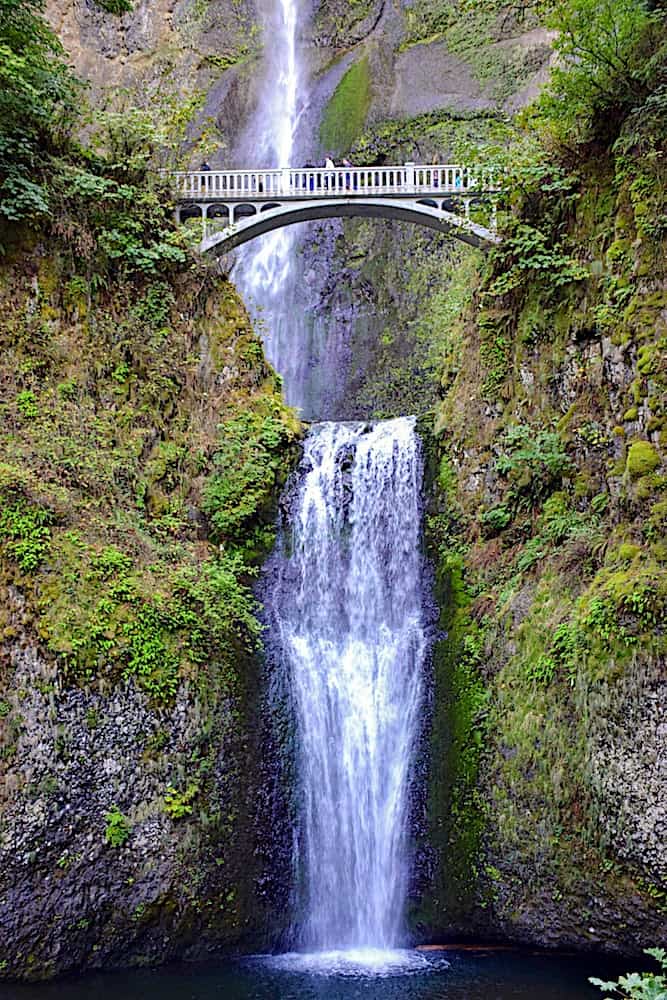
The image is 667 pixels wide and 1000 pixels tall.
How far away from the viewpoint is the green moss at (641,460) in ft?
30.1

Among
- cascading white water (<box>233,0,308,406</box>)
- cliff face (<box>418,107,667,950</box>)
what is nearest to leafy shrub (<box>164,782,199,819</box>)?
cliff face (<box>418,107,667,950</box>)

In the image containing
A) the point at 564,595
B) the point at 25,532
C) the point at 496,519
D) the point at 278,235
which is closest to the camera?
the point at 25,532

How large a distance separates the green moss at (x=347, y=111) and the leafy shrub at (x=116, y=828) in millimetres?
19877

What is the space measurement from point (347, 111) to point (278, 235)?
4.53 m

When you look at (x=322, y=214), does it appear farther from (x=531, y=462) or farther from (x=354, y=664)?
(x=354, y=664)

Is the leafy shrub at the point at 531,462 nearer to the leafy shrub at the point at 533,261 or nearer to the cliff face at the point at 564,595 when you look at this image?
the cliff face at the point at 564,595

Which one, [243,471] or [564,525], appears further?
[243,471]

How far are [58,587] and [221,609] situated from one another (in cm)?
215

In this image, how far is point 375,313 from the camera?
21.8m

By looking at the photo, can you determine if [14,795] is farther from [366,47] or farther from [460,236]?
[366,47]

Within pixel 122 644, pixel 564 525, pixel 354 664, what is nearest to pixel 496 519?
pixel 564 525

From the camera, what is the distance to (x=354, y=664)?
36.0 feet

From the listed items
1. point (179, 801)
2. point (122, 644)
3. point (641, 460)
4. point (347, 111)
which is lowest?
point (179, 801)

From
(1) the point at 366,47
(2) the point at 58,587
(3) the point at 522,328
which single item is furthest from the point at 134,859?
(1) the point at 366,47
